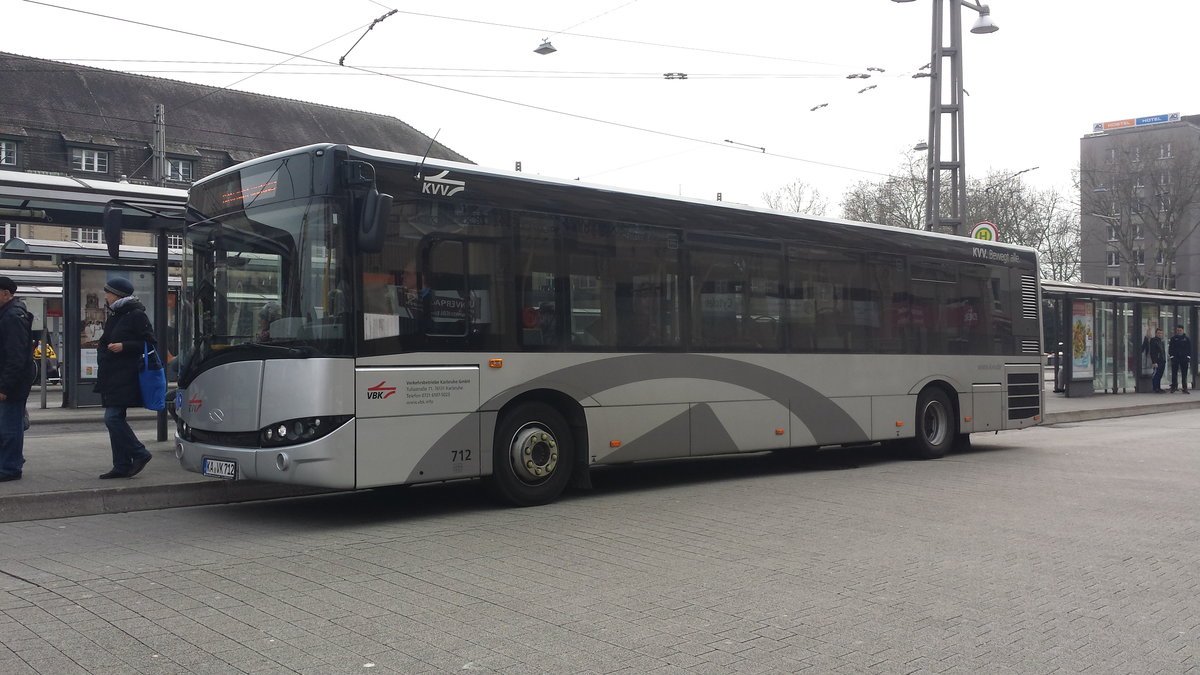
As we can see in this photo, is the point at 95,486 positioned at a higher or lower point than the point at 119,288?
lower

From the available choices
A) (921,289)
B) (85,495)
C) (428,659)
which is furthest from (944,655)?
(921,289)

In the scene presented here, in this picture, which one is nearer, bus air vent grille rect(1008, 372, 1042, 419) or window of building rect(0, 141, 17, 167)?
bus air vent grille rect(1008, 372, 1042, 419)

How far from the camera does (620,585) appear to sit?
6387 mm

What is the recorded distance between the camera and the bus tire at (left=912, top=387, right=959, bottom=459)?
46.5 feet

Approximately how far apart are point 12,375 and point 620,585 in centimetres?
611

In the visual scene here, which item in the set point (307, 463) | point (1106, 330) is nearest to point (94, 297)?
point (307, 463)

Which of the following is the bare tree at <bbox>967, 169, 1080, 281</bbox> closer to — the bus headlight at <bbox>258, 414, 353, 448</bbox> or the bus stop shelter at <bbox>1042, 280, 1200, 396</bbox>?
the bus stop shelter at <bbox>1042, 280, 1200, 396</bbox>

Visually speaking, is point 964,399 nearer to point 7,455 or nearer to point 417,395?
point 417,395

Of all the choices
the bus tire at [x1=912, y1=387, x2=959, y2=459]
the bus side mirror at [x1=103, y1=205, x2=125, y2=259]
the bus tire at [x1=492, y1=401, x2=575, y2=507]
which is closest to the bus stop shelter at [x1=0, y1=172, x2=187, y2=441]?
the bus side mirror at [x1=103, y1=205, x2=125, y2=259]

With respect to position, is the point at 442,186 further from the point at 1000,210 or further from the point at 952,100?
the point at 1000,210

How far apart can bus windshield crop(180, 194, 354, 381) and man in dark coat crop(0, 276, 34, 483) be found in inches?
Result: 55.8

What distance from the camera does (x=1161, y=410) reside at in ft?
83.4

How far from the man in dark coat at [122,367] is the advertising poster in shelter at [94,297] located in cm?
994

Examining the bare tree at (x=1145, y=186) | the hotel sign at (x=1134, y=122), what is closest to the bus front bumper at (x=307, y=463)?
the bare tree at (x=1145, y=186)
